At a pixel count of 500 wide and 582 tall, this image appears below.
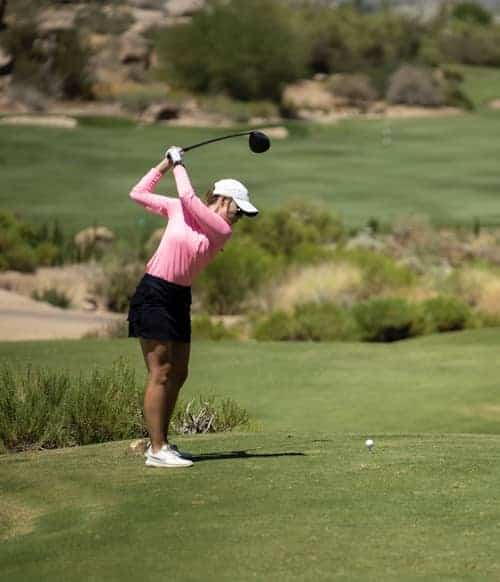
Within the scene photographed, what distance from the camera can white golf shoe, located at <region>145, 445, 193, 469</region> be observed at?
9680 mm

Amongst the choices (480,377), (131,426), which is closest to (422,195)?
(480,377)

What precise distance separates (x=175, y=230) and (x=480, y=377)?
8627mm

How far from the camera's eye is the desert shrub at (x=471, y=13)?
11724cm

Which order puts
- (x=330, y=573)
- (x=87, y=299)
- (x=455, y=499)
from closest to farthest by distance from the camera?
(x=330, y=573), (x=455, y=499), (x=87, y=299)

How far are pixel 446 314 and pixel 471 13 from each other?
320 feet

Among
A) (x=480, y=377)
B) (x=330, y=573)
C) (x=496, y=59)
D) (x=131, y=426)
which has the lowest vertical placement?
(x=496, y=59)

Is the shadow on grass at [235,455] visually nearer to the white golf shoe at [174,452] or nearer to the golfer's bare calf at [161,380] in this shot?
the white golf shoe at [174,452]

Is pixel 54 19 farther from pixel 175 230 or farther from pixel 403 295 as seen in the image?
pixel 175 230

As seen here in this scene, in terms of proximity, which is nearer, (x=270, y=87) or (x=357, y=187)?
(x=357, y=187)

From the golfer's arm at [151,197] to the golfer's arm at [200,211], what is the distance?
0.20 m

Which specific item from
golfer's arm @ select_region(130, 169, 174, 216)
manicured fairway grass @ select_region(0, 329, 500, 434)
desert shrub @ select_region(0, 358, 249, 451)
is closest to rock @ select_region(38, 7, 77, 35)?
manicured fairway grass @ select_region(0, 329, 500, 434)

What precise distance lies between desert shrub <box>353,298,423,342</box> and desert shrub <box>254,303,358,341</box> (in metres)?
0.19

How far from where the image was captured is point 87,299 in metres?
30.8

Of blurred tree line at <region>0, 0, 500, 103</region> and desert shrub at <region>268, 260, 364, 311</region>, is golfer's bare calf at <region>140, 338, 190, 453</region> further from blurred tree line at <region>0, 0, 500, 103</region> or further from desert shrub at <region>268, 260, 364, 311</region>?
blurred tree line at <region>0, 0, 500, 103</region>
